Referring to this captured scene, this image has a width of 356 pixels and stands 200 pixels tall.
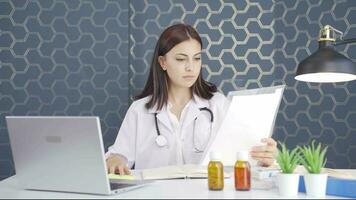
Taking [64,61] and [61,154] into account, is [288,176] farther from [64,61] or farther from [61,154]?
[64,61]

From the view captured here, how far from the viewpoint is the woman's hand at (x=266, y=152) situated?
168cm

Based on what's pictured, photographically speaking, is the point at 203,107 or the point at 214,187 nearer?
the point at 214,187

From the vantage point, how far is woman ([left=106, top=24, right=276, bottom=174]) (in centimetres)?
227

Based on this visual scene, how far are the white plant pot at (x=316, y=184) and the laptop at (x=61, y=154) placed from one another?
0.47m

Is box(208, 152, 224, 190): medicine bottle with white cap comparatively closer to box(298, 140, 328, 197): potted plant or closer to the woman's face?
box(298, 140, 328, 197): potted plant

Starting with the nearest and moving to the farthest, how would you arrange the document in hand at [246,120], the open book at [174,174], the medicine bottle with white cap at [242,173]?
1. the medicine bottle with white cap at [242,173]
2. the open book at [174,174]
3. the document in hand at [246,120]

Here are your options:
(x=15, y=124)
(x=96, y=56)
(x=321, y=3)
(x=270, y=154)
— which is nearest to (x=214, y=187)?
(x=270, y=154)

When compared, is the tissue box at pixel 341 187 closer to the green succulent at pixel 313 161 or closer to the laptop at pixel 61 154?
the green succulent at pixel 313 161

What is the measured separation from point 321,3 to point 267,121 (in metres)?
1.49

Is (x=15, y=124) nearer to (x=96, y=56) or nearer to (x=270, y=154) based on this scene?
(x=270, y=154)

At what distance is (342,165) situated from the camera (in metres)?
2.85

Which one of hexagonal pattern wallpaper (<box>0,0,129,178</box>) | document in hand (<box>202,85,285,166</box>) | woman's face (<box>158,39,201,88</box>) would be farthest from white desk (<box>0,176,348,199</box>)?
hexagonal pattern wallpaper (<box>0,0,129,178</box>)

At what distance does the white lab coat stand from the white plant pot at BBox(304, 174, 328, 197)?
1022 millimetres

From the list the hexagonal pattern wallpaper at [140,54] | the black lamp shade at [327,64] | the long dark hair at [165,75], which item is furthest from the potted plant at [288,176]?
the hexagonal pattern wallpaper at [140,54]
